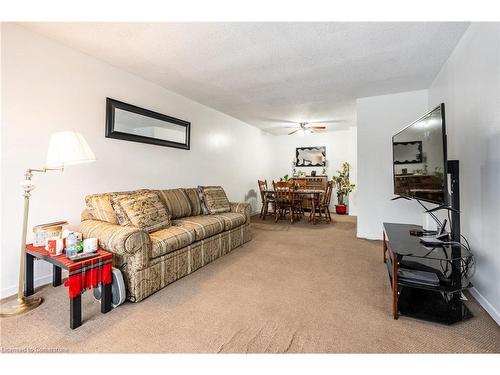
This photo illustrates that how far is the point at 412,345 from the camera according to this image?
140 centimetres

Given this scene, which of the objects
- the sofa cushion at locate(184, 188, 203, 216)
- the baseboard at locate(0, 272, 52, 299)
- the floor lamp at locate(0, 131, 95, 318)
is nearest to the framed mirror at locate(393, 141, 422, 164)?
the sofa cushion at locate(184, 188, 203, 216)

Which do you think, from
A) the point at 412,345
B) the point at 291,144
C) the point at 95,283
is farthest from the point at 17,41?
the point at 291,144

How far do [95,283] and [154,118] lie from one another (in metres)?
2.31

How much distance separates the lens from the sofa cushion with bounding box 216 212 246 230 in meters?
3.12

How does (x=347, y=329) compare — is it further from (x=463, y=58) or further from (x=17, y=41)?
(x=17, y=41)

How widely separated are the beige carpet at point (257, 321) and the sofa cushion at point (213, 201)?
3.43 ft

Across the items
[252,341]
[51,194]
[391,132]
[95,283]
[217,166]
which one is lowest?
[252,341]

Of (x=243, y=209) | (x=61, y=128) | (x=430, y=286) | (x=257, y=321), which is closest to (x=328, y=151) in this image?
(x=243, y=209)

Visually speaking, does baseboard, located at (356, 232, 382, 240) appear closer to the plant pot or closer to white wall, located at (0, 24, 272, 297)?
the plant pot

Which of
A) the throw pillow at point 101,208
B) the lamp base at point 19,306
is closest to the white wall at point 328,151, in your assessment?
the throw pillow at point 101,208

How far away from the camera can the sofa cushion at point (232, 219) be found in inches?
123

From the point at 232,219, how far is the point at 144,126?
1.73 m

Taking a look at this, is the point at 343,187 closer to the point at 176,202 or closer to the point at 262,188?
the point at 262,188

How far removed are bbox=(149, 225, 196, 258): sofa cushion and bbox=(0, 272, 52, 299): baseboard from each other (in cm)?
107
